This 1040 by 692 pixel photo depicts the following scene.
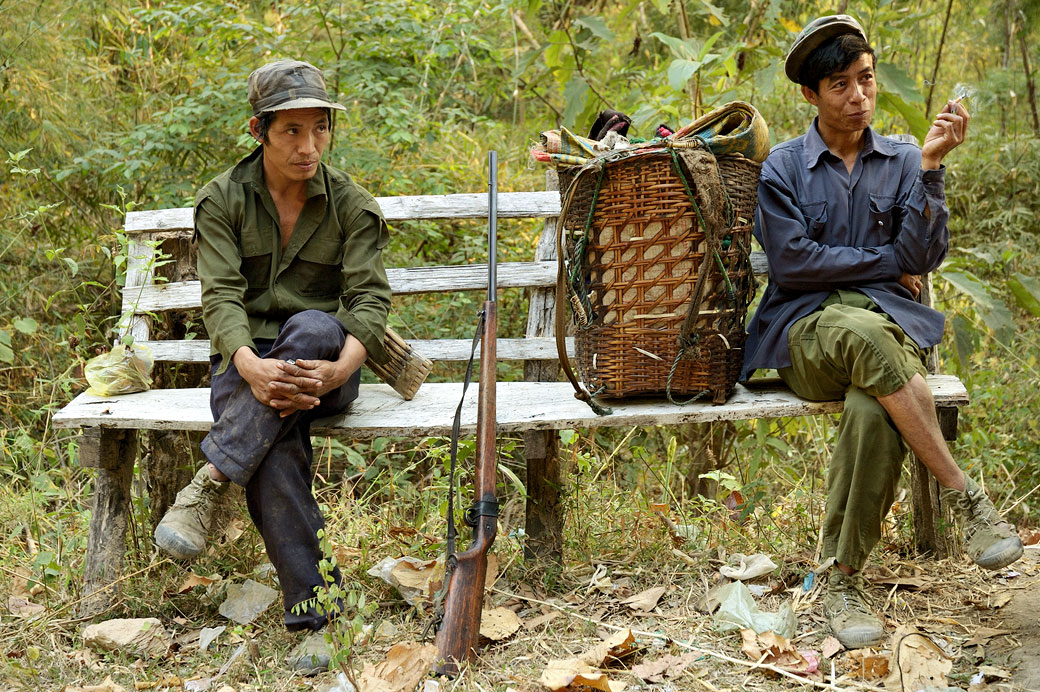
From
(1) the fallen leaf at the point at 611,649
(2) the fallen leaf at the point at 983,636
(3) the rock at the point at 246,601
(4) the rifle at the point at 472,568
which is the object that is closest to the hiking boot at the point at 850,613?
(2) the fallen leaf at the point at 983,636

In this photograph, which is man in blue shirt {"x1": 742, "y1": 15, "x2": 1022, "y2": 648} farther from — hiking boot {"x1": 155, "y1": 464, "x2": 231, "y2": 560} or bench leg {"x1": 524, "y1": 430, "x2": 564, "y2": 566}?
Answer: hiking boot {"x1": 155, "y1": 464, "x2": 231, "y2": 560}

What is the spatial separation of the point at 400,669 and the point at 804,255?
1882 mm

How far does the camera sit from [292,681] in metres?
2.90

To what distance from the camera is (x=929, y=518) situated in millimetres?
3518

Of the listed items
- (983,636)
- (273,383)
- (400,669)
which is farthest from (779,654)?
(273,383)

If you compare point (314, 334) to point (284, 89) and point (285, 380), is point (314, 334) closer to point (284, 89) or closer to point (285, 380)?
point (285, 380)

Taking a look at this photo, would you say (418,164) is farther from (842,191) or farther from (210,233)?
(842,191)

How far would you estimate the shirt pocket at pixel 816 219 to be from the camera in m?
3.33

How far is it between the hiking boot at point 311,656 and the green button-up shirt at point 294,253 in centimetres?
100

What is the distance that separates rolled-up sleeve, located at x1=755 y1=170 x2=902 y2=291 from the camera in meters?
3.20

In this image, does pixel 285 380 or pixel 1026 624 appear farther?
pixel 285 380

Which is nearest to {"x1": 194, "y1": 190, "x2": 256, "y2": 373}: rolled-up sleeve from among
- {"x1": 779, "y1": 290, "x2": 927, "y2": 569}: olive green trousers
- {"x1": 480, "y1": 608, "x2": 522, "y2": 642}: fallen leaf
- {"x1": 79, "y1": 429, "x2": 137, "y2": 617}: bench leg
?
{"x1": 79, "y1": 429, "x2": 137, "y2": 617}: bench leg

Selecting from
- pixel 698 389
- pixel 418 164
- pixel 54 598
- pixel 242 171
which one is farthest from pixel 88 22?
pixel 698 389

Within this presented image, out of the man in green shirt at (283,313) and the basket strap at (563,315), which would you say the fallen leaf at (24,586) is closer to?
the man in green shirt at (283,313)
